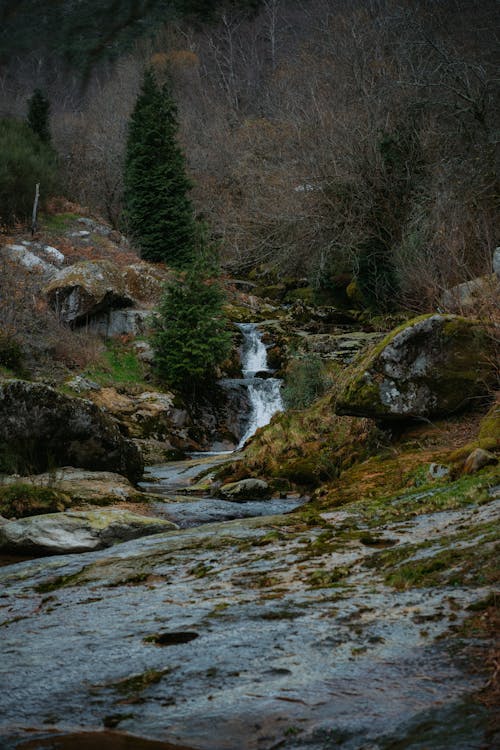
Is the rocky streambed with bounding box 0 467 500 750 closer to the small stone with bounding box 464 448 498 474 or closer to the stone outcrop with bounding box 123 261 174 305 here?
the small stone with bounding box 464 448 498 474

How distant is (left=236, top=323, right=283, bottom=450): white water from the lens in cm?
1764

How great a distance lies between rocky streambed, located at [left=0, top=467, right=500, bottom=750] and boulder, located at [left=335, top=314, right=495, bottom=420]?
3450mm

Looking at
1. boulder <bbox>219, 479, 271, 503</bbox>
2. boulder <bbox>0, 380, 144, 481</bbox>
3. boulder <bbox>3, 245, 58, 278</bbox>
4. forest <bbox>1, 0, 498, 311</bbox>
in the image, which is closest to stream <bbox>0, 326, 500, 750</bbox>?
boulder <bbox>219, 479, 271, 503</bbox>

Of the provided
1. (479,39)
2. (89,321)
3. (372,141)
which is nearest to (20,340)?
(89,321)

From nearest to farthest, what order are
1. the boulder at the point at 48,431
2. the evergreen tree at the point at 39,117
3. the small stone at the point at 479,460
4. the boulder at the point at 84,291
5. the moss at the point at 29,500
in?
the small stone at the point at 479,460 → the moss at the point at 29,500 → the boulder at the point at 48,431 → the boulder at the point at 84,291 → the evergreen tree at the point at 39,117

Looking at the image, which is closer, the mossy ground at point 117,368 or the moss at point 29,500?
the moss at point 29,500

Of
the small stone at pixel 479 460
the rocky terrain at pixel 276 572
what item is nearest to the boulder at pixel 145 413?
the rocky terrain at pixel 276 572

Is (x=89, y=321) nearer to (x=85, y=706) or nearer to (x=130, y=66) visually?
(x=85, y=706)

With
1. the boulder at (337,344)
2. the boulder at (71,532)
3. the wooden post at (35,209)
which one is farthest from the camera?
the wooden post at (35,209)

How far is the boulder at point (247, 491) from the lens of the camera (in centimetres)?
955

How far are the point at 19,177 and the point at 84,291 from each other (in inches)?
379

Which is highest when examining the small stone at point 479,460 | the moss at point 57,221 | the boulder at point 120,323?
the moss at point 57,221

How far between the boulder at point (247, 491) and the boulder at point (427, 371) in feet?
6.36

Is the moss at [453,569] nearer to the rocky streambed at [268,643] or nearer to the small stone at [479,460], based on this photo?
the rocky streambed at [268,643]
